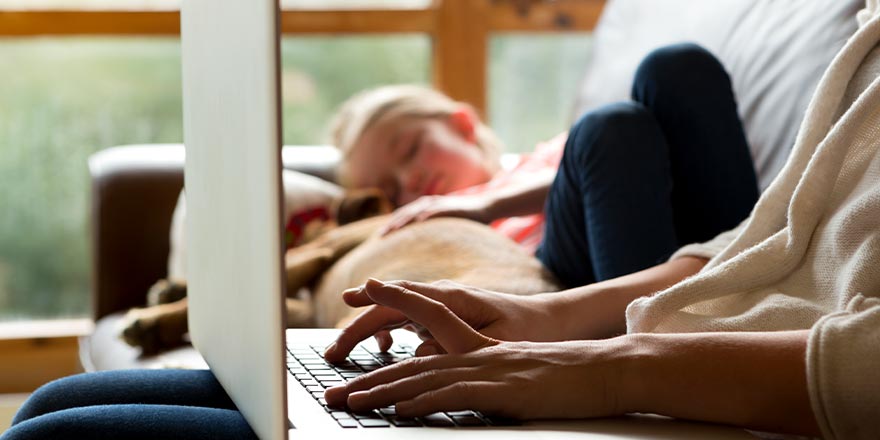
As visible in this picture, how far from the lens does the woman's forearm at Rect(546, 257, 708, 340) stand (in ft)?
3.43

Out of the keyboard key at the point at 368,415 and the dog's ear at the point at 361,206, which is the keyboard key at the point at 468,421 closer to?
the keyboard key at the point at 368,415

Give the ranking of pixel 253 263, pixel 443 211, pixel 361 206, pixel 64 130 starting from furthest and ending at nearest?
pixel 64 130, pixel 361 206, pixel 443 211, pixel 253 263

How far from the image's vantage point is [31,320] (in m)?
2.76

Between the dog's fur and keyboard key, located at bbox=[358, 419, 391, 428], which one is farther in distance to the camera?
the dog's fur

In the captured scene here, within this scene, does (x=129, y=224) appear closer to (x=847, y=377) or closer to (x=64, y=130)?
(x=64, y=130)

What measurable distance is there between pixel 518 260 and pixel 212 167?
731 millimetres

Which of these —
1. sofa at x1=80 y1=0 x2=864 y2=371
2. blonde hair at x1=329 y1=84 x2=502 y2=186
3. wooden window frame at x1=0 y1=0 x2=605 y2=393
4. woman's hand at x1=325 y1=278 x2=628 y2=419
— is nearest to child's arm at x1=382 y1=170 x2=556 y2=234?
sofa at x1=80 y1=0 x2=864 y2=371

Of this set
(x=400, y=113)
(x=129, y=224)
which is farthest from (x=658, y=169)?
(x=129, y=224)

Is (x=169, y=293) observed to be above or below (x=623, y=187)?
below

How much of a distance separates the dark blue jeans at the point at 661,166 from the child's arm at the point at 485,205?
0.30 m

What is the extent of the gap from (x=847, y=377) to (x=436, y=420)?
286mm

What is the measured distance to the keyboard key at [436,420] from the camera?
741mm

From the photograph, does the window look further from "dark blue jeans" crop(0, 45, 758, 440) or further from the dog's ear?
"dark blue jeans" crop(0, 45, 758, 440)

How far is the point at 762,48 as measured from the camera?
1497mm
